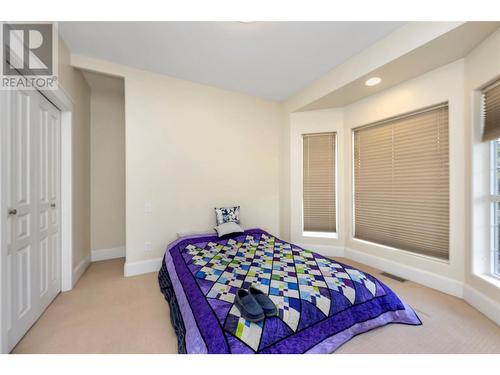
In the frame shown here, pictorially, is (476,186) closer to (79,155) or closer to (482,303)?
(482,303)

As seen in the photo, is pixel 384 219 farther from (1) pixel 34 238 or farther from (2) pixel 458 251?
(1) pixel 34 238

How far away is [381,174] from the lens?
2.83 m

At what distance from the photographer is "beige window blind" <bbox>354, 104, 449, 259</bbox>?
2279 mm

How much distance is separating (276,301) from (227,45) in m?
2.47

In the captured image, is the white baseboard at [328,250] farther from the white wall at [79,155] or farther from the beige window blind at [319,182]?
the white wall at [79,155]

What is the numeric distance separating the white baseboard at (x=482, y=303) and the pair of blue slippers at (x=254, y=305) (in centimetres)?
191

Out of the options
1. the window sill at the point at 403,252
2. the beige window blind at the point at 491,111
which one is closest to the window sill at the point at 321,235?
the window sill at the point at 403,252

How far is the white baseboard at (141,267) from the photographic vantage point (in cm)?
263

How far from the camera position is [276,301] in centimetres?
138

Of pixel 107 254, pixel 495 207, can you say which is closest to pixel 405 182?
pixel 495 207

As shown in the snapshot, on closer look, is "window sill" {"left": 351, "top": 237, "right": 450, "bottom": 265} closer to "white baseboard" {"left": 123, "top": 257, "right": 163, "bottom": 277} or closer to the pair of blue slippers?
the pair of blue slippers

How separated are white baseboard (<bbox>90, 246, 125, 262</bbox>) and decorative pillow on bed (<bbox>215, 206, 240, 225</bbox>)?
1.75 m
